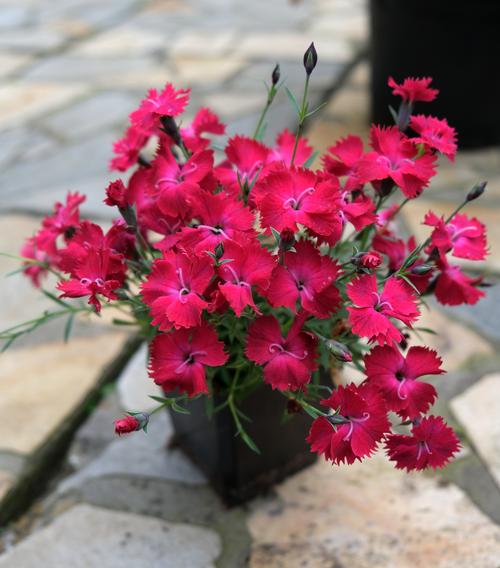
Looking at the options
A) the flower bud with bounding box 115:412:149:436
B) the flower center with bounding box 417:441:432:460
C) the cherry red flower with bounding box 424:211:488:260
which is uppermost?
the cherry red flower with bounding box 424:211:488:260

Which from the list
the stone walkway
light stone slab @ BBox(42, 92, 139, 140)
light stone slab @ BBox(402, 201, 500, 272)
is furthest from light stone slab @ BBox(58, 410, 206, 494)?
light stone slab @ BBox(42, 92, 139, 140)

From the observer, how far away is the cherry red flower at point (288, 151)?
34.6 inches

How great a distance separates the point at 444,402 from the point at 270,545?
1.46 ft

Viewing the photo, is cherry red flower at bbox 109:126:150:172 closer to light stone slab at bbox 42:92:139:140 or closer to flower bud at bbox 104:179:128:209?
Answer: flower bud at bbox 104:179:128:209

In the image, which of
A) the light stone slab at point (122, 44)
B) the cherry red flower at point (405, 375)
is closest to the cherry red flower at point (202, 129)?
the cherry red flower at point (405, 375)

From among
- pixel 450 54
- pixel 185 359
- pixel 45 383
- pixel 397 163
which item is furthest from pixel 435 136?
pixel 450 54

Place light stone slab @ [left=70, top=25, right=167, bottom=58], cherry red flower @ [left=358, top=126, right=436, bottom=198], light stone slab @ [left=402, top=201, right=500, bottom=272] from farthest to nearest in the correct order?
1. light stone slab @ [left=70, top=25, right=167, bottom=58]
2. light stone slab @ [left=402, top=201, right=500, bottom=272]
3. cherry red flower @ [left=358, top=126, right=436, bottom=198]

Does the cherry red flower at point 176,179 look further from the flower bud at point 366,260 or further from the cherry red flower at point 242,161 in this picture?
the flower bud at point 366,260

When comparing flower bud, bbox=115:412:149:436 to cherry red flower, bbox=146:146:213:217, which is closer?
flower bud, bbox=115:412:149:436

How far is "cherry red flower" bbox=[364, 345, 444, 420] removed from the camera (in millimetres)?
720

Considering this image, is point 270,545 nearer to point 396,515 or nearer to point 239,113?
point 396,515

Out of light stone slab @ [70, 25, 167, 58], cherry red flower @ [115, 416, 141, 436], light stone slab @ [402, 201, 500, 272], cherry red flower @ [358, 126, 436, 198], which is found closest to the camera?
cherry red flower @ [115, 416, 141, 436]

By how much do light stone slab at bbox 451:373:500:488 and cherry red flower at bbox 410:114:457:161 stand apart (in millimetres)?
592

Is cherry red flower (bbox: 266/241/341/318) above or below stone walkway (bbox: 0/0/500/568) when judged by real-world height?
above
